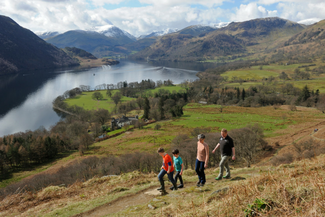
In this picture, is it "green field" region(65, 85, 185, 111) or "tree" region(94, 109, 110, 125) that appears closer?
"tree" region(94, 109, 110, 125)

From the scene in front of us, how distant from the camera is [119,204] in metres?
8.84

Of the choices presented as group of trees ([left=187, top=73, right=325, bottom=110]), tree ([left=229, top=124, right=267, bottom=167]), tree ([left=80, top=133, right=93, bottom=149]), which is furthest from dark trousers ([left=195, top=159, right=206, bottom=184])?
group of trees ([left=187, top=73, right=325, bottom=110])

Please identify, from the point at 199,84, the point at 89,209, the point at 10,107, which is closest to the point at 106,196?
the point at 89,209

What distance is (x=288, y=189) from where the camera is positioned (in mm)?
4773

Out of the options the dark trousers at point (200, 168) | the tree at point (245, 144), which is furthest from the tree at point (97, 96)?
the dark trousers at point (200, 168)

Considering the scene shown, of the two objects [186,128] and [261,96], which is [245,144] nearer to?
[186,128]

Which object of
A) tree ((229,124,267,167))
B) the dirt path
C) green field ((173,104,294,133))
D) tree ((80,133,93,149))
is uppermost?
the dirt path

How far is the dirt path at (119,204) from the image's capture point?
26.8ft

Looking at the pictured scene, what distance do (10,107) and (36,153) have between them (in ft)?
290

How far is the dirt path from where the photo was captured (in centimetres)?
818

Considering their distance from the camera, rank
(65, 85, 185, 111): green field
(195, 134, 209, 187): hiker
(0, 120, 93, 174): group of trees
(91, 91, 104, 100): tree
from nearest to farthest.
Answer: (195, 134, 209, 187): hiker, (0, 120, 93, 174): group of trees, (65, 85, 185, 111): green field, (91, 91, 104, 100): tree

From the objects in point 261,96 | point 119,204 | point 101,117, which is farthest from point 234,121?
point 119,204

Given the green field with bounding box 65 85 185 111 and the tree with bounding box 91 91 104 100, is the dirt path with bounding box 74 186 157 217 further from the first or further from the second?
the tree with bounding box 91 91 104 100

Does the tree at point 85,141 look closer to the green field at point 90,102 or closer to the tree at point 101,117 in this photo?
the tree at point 101,117
